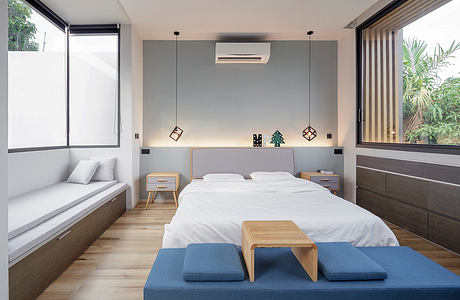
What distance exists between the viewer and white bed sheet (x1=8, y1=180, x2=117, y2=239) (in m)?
2.00

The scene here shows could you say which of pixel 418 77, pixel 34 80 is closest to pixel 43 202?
pixel 34 80

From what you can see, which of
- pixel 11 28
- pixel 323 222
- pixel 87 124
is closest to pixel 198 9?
pixel 11 28

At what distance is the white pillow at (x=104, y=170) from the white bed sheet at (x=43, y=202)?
195 mm

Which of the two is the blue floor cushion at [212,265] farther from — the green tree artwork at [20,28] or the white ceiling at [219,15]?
the green tree artwork at [20,28]

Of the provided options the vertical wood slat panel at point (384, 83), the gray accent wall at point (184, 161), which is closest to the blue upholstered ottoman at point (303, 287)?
the vertical wood slat panel at point (384, 83)

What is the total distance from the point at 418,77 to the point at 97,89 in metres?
4.37

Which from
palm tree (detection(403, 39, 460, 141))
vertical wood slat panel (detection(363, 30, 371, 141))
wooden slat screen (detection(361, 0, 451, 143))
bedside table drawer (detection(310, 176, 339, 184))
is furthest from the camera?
bedside table drawer (detection(310, 176, 339, 184))

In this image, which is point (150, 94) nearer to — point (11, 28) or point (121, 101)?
point (121, 101)

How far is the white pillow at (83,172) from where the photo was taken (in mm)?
3609

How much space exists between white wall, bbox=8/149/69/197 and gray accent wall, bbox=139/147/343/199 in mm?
1145

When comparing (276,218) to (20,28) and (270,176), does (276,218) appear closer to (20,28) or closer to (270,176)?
(270,176)

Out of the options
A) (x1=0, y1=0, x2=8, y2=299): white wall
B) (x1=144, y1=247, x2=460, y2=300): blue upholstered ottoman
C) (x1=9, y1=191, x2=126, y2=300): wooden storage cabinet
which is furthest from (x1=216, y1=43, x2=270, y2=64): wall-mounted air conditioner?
(x1=144, y1=247, x2=460, y2=300): blue upholstered ottoman

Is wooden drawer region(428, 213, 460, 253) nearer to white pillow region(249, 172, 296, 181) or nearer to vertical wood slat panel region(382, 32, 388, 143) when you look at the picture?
vertical wood slat panel region(382, 32, 388, 143)

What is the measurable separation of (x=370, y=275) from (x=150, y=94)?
163 inches
